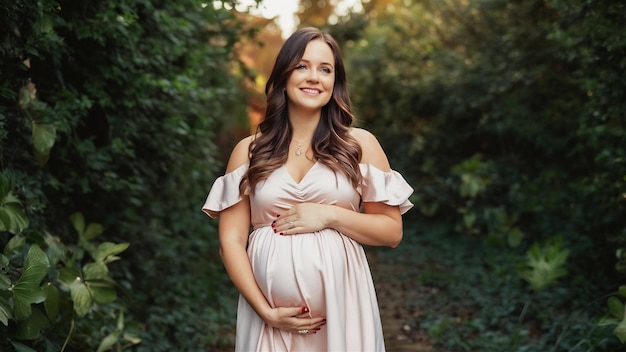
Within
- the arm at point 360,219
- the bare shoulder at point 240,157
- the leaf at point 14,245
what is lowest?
the arm at point 360,219

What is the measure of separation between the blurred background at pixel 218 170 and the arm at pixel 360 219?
44.0 inches

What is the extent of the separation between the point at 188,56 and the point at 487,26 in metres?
5.26

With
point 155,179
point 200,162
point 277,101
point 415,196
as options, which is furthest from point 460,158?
point 277,101

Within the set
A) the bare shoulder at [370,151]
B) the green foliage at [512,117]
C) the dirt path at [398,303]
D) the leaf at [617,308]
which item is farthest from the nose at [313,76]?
the dirt path at [398,303]

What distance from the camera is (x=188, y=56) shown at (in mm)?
5621

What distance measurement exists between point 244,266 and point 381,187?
55cm

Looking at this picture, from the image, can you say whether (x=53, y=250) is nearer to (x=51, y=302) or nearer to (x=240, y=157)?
(x=51, y=302)

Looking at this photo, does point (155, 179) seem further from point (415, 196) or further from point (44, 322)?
point (415, 196)

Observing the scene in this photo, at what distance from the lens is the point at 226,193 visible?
→ 258cm

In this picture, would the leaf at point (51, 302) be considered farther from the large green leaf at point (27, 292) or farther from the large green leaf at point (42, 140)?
the large green leaf at point (42, 140)

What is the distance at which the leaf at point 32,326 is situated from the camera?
3000 mm

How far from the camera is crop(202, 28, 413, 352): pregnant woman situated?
2455 mm

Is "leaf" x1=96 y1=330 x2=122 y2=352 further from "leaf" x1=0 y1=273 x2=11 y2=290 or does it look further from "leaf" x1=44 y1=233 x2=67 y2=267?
"leaf" x1=0 y1=273 x2=11 y2=290

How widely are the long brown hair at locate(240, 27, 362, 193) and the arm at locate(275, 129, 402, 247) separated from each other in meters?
0.07
